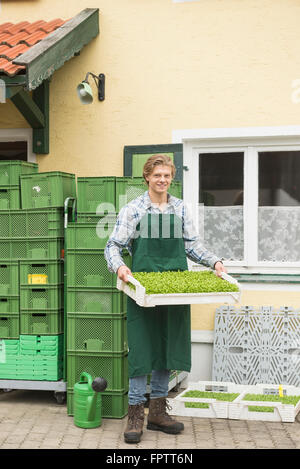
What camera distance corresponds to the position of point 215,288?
191 inches

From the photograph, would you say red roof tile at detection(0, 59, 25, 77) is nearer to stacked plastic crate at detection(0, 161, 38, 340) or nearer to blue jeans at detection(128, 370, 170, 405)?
stacked plastic crate at detection(0, 161, 38, 340)

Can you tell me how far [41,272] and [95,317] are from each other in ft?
2.49

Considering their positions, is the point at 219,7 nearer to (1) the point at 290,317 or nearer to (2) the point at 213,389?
(1) the point at 290,317

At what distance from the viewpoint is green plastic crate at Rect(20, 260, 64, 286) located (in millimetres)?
6113

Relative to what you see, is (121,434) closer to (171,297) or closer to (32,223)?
(171,297)

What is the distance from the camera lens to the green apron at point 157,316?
5.03m

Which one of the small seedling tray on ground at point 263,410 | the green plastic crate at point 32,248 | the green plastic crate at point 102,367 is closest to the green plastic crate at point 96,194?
the green plastic crate at point 32,248

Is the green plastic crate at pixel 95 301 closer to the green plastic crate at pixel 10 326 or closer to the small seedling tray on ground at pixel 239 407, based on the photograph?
the green plastic crate at pixel 10 326

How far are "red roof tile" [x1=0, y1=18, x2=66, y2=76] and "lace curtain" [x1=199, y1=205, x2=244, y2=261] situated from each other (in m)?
2.46

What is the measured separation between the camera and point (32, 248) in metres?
6.20

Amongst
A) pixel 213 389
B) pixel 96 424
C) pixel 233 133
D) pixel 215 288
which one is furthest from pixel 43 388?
pixel 233 133

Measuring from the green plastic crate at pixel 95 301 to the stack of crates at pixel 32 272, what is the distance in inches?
12.0

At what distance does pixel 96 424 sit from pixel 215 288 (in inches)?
62.6
